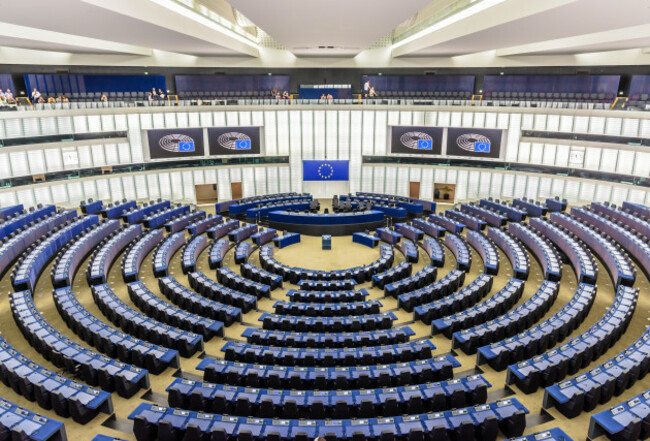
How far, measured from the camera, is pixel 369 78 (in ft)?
126

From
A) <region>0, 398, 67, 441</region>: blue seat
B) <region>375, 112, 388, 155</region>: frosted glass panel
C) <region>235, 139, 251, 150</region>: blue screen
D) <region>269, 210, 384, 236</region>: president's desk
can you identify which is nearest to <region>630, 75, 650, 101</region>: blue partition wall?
<region>375, 112, 388, 155</region>: frosted glass panel

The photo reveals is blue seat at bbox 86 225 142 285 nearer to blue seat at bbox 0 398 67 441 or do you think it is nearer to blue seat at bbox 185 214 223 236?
blue seat at bbox 185 214 223 236

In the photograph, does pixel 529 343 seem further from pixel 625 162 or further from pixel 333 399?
pixel 625 162

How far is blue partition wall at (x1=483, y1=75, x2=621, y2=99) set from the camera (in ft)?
105

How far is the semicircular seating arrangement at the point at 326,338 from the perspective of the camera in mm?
9870

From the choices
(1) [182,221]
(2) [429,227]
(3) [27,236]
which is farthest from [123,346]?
(2) [429,227]

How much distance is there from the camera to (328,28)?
65.0 ft

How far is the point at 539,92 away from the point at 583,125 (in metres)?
7.22

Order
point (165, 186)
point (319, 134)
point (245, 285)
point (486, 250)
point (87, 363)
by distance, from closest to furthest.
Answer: point (87, 363) → point (245, 285) → point (486, 250) → point (165, 186) → point (319, 134)

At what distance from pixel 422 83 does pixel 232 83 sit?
55.4 feet

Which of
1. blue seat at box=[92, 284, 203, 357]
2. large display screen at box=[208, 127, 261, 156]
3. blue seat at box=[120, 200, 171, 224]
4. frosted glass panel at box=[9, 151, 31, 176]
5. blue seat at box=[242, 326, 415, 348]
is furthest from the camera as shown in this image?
large display screen at box=[208, 127, 261, 156]

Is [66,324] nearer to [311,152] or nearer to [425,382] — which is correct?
[425,382]

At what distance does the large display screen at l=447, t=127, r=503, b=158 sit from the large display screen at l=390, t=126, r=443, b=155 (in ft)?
3.02

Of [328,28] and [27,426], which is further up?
[328,28]
